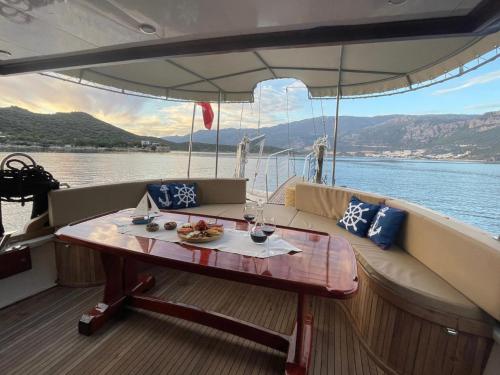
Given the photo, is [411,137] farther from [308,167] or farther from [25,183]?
[25,183]

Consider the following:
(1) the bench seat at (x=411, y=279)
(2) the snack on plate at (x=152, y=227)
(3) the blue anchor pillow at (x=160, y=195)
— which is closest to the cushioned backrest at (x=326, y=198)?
(1) the bench seat at (x=411, y=279)

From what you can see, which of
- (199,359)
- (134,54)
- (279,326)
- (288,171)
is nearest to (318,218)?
(279,326)

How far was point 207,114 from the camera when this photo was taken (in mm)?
5500

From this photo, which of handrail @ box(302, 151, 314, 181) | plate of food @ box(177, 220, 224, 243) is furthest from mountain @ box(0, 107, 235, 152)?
plate of food @ box(177, 220, 224, 243)

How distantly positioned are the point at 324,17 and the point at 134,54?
5.21 feet

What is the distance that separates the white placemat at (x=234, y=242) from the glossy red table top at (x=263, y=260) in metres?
0.05

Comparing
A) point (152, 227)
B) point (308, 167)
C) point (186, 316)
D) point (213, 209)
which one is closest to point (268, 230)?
point (152, 227)

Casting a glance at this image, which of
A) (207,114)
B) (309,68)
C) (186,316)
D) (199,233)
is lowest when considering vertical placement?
(186,316)

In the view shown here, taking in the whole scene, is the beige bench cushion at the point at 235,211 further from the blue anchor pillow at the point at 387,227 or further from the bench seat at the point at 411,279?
the blue anchor pillow at the point at 387,227

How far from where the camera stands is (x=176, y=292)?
2189mm

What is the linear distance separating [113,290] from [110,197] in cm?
122

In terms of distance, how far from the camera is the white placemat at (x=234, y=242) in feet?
4.32

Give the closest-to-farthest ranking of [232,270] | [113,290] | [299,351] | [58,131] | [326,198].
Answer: [232,270], [299,351], [113,290], [326,198], [58,131]

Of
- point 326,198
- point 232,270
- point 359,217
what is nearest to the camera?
point 232,270
